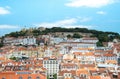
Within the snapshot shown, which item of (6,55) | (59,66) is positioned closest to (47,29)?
(6,55)

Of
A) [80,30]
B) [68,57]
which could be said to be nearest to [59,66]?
[68,57]

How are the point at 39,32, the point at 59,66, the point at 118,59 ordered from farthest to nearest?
the point at 39,32 → the point at 118,59 → the point at 59,66

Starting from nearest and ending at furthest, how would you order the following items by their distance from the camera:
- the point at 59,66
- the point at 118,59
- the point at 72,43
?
the point at 59,66 < the point at 118,59 < the point at 72,43

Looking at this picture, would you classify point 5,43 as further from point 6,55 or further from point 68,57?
point 68,57

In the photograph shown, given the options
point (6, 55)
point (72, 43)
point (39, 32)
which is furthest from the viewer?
point (39, 32)

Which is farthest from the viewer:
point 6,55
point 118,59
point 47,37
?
point 47,37

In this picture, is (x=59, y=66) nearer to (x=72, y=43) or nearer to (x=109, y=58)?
(x=109, y=58)

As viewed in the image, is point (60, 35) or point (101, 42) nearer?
point (101, 42)

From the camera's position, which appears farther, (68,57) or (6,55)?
(6,55)
